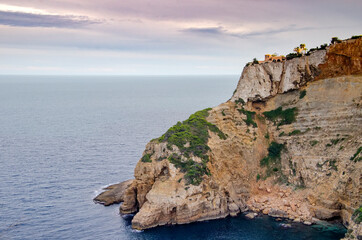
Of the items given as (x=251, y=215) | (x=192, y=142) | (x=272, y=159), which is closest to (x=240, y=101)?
(x=272, y=159)

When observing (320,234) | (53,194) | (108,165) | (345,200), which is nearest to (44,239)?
(53,194)

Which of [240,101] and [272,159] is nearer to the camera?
[272,159]

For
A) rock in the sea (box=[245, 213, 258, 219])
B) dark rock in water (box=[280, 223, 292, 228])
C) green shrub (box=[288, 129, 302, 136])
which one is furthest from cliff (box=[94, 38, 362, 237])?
dark rock in water (box=[280, 223, 292, 228])

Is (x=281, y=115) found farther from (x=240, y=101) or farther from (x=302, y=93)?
(x=240, y=101)

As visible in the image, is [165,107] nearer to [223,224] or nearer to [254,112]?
[254,112]

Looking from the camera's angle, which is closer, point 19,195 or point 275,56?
point 19,195

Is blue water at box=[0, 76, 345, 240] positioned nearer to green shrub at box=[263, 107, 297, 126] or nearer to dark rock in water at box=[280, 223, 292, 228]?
dark rock in water at box=[280, 223, 292, 228]
